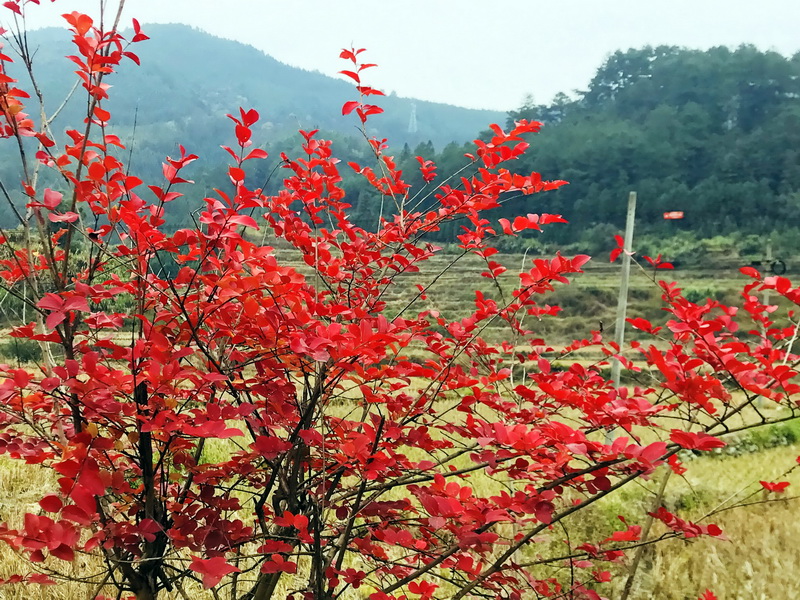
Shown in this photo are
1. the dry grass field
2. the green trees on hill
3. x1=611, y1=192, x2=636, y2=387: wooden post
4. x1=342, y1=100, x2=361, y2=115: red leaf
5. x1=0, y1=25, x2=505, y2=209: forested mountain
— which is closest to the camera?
x1=342, y1=100, x2=361, y2=115: red leaf

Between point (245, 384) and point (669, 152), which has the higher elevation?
point (669, 152)

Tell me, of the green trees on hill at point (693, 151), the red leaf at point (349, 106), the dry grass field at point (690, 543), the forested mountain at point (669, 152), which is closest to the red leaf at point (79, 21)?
the red leaf at point (349, 106)

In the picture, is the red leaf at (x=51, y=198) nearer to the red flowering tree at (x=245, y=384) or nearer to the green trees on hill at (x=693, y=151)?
the red flowering tree at (x=245, y=384)

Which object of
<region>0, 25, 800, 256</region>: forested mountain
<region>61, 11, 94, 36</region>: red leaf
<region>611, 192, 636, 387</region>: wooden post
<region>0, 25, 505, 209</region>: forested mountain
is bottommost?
<region>611, 192, 636, 387</region>: wooden post

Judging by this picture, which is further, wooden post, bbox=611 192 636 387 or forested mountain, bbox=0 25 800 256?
forested mountain, bbox=0 25 800 256

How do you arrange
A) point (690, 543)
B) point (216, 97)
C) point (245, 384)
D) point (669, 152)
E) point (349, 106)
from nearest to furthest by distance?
point (245, 384), point (349, 106), point (690, 543), point (669, 152), point (216, 97)

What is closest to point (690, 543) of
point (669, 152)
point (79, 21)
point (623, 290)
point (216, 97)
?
point (623, 290)

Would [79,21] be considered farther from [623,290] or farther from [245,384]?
[623,290]

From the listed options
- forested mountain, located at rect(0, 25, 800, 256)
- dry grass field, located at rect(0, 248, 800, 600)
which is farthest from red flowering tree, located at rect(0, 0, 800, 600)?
forested mountain, located at rect(0, 25, 800, 256)

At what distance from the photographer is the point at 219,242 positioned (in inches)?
48.3

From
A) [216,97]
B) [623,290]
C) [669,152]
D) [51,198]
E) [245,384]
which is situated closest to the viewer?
[51,198]

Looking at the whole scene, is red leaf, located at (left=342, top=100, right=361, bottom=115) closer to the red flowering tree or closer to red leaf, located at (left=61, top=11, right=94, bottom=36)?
the red flowering tree

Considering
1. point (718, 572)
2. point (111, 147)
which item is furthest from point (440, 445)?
point (718, 572)

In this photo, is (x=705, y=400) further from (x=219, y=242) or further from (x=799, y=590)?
(x=799, y=590)
